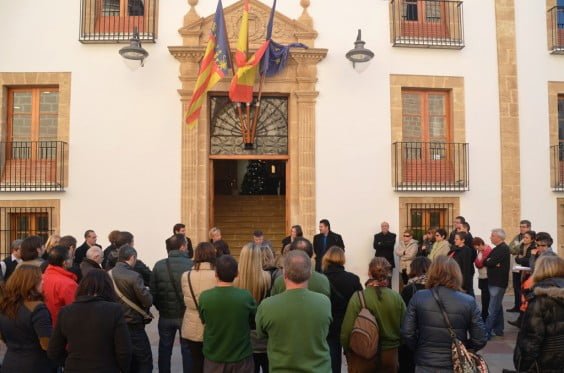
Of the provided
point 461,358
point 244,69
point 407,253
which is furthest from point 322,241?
point 461,358

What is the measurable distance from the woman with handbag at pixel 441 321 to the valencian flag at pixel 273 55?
7.65 m

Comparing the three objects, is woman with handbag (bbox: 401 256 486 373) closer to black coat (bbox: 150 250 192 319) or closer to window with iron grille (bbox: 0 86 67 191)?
black coat (bbox: 150 250 192 319)

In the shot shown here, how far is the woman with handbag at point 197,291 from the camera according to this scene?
4660mm

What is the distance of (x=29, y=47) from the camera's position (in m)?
11.3

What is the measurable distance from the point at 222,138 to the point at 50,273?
291 inches

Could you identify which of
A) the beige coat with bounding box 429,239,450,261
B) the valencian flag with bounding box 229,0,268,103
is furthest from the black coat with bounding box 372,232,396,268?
Result: the valencian flag with bounding box 229,0,268,103

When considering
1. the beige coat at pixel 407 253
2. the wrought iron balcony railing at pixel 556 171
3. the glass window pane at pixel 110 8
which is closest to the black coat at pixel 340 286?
the beige coat at pixel 407 253

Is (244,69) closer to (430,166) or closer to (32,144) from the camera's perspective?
(430,166)

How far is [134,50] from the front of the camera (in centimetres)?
1048

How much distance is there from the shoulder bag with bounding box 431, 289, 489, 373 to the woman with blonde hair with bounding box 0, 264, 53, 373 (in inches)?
108

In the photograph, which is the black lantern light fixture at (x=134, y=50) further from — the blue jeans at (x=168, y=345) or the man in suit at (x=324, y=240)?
the blue jeans at (x=168, y=345)

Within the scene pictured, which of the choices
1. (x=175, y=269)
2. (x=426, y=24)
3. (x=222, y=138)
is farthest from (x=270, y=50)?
(x=175, y=269)

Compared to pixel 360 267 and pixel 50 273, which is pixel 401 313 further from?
pixel 360 267

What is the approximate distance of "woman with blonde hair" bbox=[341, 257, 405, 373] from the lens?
4.26 m
